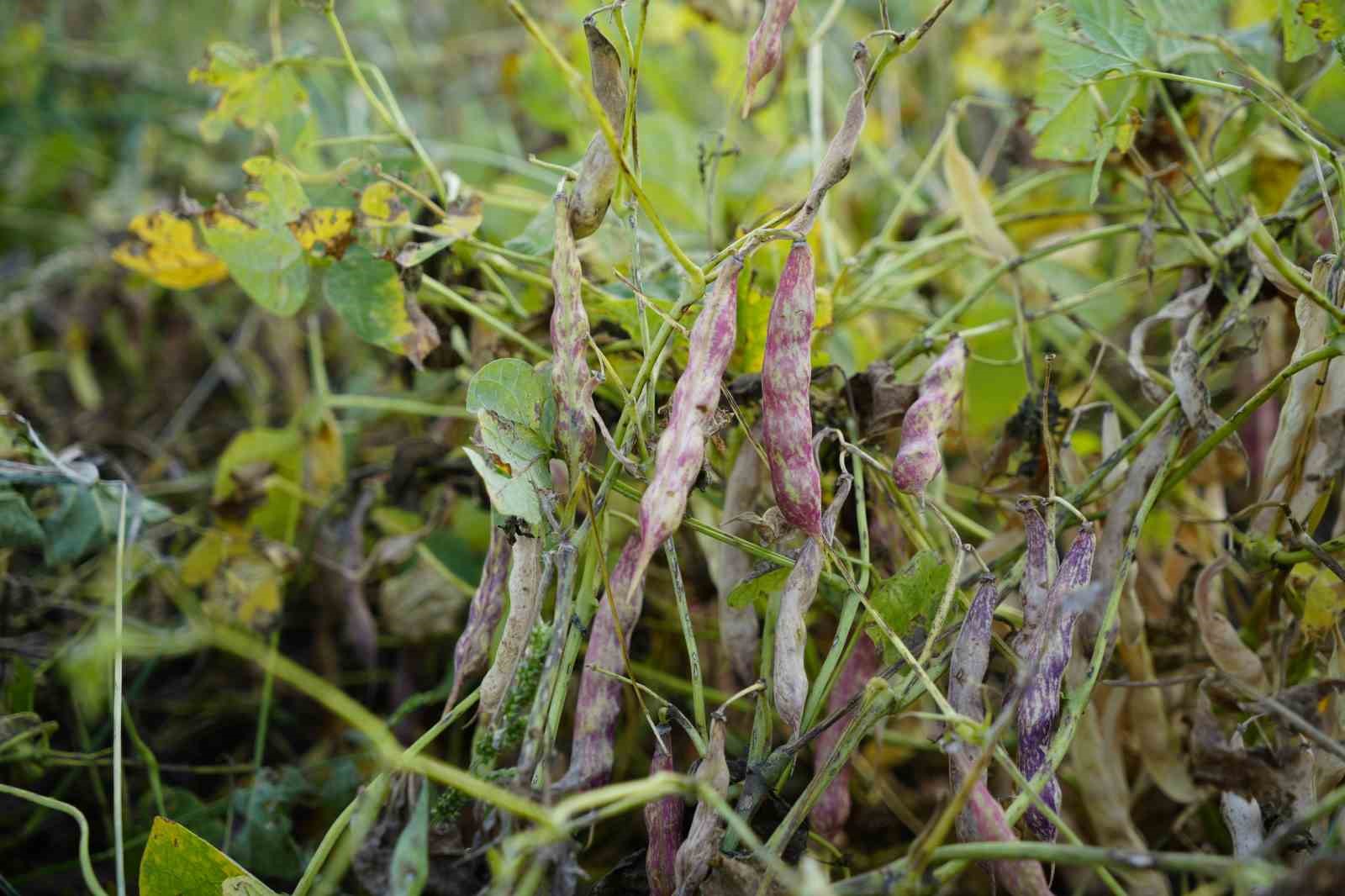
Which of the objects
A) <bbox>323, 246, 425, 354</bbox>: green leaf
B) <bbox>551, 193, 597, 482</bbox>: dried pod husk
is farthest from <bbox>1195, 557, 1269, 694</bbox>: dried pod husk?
<bbox>323, 246, 425, 354</bbox>: green leaf

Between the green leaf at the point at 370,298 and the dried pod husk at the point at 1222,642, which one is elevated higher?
the green leaf at the point at 370,298

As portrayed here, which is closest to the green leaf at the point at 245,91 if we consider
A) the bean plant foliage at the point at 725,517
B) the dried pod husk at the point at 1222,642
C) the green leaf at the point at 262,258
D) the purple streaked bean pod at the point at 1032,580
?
the bean plant foliage at the point at 725,517

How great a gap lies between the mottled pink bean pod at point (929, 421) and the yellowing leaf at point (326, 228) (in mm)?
388

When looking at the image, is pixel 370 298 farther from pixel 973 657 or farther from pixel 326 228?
pixel 973 657

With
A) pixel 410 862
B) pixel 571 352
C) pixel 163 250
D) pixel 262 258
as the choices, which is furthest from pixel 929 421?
Answer: pixel 163 250

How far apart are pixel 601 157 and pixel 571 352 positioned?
0.10m

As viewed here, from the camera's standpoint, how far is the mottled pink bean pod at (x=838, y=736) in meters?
0.54

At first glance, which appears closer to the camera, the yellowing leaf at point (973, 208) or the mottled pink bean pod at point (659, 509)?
the mottled pink bean pod at point (659, 509)

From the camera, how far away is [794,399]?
0.47 m

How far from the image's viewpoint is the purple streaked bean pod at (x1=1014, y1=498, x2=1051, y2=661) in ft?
1.57

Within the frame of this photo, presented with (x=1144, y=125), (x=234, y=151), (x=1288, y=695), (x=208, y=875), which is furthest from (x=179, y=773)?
(x=234, y=151)

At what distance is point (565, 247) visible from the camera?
0.46 metres

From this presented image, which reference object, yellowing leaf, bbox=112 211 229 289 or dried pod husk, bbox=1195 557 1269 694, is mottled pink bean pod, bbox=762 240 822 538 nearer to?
dried pod husk, bbox=1195 557 1269 694

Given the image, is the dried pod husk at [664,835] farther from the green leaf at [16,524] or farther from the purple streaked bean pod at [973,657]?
the green leaf at [16,524]
